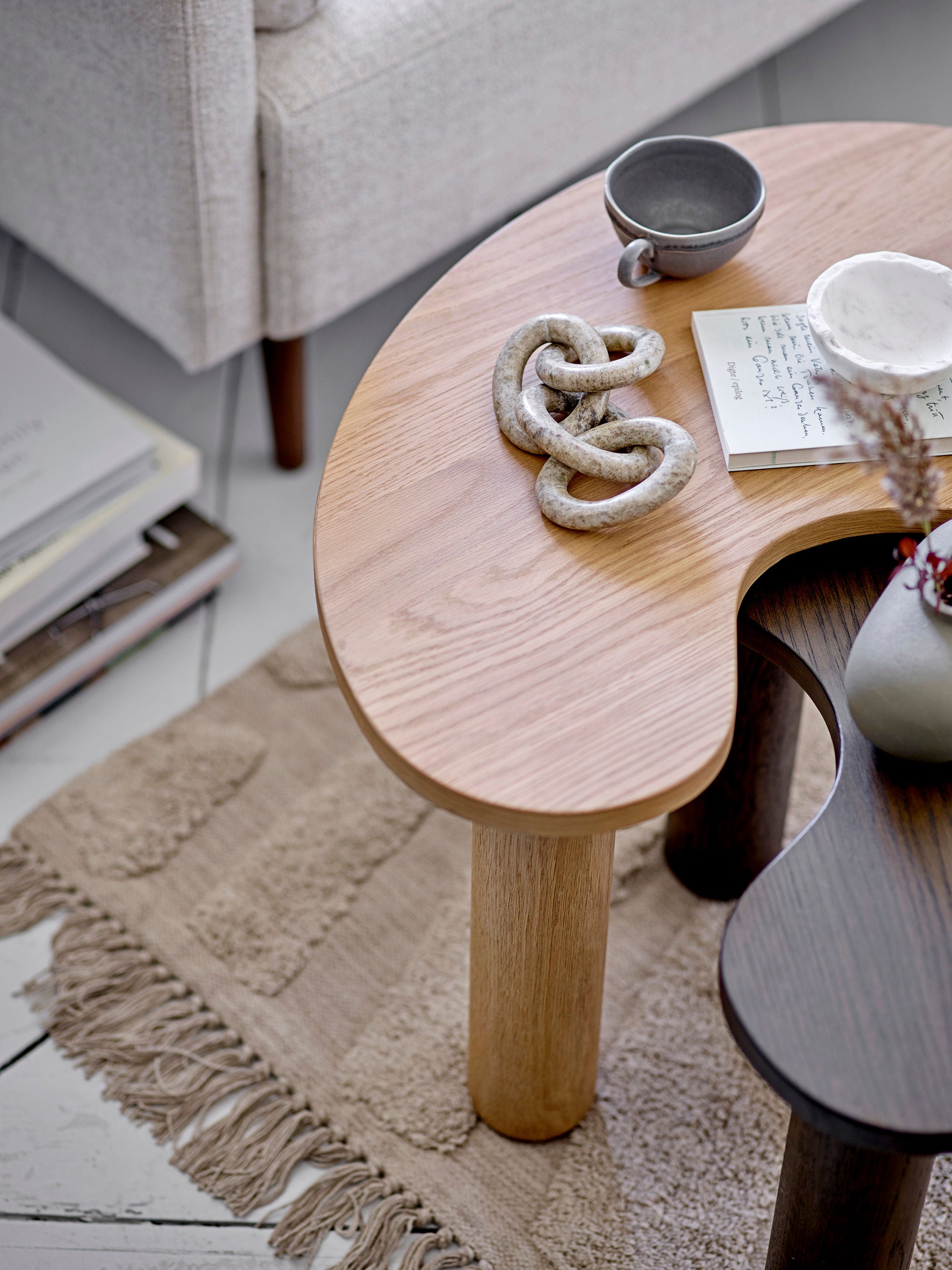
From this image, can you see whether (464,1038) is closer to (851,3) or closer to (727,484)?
(727,484)

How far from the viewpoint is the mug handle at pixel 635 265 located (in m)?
0.80

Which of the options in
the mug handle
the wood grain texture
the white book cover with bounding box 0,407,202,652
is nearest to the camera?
the wood grain texture

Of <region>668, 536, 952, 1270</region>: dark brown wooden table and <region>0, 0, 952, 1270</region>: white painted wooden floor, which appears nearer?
<region>668, 536, 952, 1270</region>: dark brown wooden table

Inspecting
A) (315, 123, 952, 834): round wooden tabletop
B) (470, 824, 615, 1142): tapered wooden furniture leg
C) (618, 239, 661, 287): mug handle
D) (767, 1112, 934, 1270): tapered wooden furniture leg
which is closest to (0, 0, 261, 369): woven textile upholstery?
(315, 123, 952, 834): round wooden tabletop

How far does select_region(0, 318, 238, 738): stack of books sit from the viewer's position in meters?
1.15

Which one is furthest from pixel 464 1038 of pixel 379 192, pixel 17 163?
pixel 17 163

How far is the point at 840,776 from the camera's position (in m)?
0.64

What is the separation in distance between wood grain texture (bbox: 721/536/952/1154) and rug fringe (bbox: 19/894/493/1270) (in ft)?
1.36

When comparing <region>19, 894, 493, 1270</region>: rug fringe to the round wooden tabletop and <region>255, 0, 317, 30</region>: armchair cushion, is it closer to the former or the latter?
the round wooden tabletop

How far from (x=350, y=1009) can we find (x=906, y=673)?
586 mm

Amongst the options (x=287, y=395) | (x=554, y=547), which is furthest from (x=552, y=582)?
(x=287, y=395)

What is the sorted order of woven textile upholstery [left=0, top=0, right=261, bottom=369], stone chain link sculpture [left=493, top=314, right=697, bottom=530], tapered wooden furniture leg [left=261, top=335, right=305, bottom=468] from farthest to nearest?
1. tapered wooden furniture leg [left=261, top=335, right=305, bottom=468]
2. woven textile upholstery [left=0, top=0, right=261, bottom=369]
3. stone chain link sculpture [left=493, top=314, right=697, bottom=530]

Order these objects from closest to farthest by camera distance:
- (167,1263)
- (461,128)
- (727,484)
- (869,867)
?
(869,867) → (727,484) → (167,1263) → (461,128)

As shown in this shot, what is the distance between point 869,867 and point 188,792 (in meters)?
0.70
